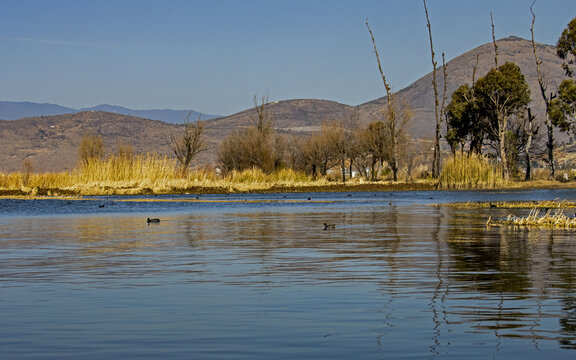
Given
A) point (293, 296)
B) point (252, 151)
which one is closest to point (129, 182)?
point (252, 151)

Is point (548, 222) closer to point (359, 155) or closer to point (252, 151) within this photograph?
point (252, 151)

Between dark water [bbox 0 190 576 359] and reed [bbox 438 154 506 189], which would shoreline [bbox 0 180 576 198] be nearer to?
reed [bbox 438 154 506 189]

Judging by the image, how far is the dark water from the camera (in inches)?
284

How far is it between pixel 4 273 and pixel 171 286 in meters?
3.28

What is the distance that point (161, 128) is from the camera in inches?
6791

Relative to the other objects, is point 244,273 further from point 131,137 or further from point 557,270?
point 131,137

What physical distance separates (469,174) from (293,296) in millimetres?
46151

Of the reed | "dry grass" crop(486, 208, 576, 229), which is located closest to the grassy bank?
the reed

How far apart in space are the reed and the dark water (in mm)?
34737

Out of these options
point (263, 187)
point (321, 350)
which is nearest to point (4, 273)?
point (321, 350)

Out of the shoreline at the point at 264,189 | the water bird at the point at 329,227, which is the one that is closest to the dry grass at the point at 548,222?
the water bird at the point at 329,227

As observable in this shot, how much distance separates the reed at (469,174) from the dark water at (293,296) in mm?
34737

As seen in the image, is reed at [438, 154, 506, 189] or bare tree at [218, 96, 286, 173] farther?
bare tree at [218, 96, 286, 173]

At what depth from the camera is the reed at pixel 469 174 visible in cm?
5394
